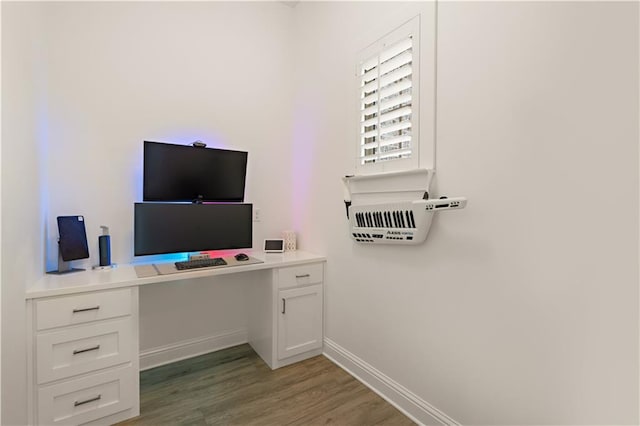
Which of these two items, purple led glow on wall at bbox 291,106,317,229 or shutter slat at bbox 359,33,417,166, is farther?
purple led glow on wall at bbox 291,106,317,229

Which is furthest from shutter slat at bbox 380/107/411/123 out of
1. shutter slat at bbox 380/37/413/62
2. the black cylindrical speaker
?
the black cylindrical speaker

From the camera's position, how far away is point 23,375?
4.97ft

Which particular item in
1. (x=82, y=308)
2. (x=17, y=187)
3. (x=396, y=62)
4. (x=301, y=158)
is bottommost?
(x=82, y=308)

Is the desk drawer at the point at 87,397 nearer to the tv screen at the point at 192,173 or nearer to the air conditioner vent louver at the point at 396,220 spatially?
the tv screen at the point at 192,173

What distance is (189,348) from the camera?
2.52 m

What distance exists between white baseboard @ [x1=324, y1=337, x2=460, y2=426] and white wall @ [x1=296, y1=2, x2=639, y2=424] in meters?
0.03

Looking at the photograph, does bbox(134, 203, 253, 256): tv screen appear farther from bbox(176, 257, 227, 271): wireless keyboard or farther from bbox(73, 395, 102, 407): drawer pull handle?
bbox(73, 395, 102, 407): drawer pull handle

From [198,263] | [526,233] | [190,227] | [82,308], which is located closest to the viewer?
[526,233]

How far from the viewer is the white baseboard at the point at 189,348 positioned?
2361mm

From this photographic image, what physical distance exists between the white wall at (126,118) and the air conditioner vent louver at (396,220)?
1.09 m

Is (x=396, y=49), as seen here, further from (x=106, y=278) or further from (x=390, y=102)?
(x=106, y=278)

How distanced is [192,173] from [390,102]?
146 centimetres

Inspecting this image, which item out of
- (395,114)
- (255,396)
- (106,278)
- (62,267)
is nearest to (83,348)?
(106,278)

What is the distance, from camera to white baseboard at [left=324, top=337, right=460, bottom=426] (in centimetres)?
171
